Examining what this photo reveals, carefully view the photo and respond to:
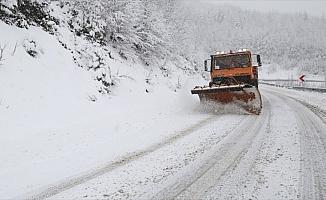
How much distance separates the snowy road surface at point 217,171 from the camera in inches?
174

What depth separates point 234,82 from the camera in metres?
12.9

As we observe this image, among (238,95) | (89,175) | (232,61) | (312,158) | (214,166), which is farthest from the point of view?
(232,61)

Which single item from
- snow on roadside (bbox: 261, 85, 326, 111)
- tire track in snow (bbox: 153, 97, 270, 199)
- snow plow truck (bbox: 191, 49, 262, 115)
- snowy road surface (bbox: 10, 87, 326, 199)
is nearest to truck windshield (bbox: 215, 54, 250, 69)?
snow plow truck (bbox: 191, 49, 262, 115)

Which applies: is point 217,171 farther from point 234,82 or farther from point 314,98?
point 314,98

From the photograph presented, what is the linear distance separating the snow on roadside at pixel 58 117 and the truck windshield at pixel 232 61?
77.7 inches

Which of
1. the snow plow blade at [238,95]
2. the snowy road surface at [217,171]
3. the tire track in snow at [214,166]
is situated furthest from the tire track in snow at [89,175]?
the snow plow blade at [238,95]

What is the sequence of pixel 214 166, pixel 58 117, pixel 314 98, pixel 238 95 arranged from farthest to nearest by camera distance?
pixel 314 98 < pixel 238 95 < pixel 58 117 < pixel 214 166

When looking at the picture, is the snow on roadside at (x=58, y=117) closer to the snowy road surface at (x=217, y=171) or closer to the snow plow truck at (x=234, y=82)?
the snowy road surface at (x=217, y=171)

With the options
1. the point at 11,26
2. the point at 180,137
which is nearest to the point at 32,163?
the point at 180,137

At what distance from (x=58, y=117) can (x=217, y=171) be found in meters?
5.20

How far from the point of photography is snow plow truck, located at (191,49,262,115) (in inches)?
448

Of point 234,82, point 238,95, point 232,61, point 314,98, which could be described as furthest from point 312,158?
point 314,98

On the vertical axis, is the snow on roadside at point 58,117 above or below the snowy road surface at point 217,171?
above

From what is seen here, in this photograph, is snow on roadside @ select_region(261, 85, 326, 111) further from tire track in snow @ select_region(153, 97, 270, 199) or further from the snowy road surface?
the snowy road surface
